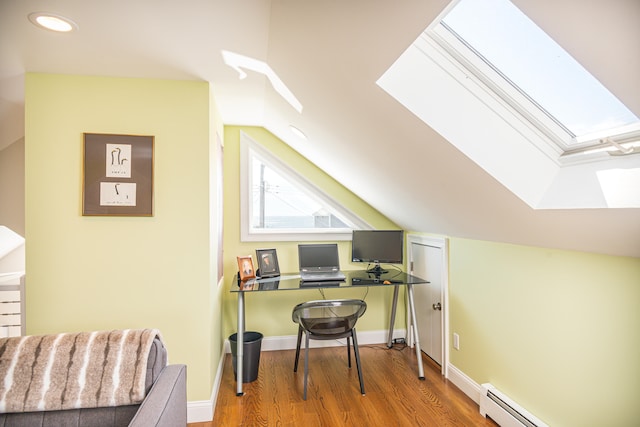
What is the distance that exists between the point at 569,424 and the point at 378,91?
198 cm

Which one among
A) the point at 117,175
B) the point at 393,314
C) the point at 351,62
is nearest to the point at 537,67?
the point at 351,62

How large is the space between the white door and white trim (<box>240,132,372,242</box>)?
679 mm

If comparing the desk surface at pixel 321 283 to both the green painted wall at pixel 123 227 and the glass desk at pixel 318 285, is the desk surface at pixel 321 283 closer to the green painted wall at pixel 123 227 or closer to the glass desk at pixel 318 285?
the glass desk at pixel 318 285

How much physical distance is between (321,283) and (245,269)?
2.35 feet

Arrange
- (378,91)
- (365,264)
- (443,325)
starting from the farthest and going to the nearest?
(365,264)
(443,325)
(378,91)

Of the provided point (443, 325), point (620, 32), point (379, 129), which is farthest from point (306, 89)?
point (443, 325)

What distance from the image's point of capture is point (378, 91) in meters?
1.59

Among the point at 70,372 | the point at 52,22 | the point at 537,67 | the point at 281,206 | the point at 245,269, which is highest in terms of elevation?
the point at 52,22

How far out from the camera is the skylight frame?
1.44 metres

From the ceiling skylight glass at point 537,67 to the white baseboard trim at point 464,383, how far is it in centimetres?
189

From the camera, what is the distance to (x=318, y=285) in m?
3.00

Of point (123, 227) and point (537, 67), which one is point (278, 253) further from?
point (537, 67)

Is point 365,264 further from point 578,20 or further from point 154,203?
point 578,20

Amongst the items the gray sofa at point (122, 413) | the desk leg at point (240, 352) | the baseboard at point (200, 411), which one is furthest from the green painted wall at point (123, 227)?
the gray sofa at point (122, 413)
